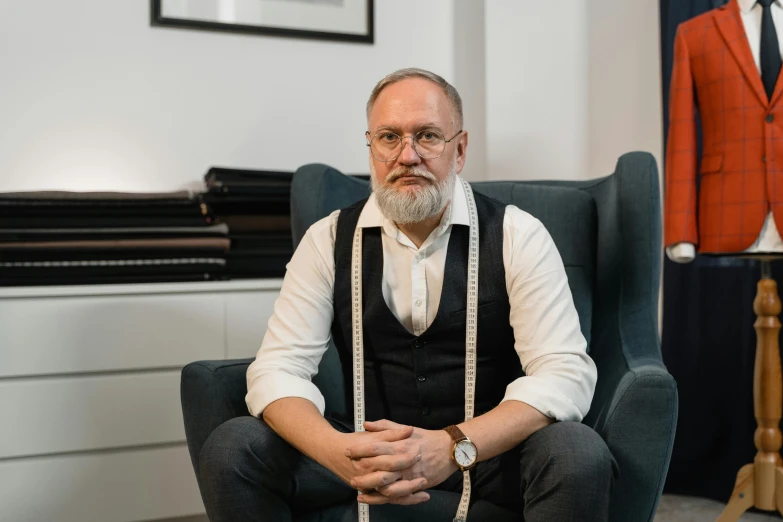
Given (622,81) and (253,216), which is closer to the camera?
(253,216)

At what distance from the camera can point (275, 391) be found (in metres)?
1.47

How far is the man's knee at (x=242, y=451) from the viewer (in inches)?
51.9

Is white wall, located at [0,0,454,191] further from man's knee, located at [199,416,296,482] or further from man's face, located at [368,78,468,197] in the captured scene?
man's knee, located at [199,416,296,482]

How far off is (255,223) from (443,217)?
0.90 m

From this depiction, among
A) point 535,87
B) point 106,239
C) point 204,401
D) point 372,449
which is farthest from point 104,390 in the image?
point 535,87

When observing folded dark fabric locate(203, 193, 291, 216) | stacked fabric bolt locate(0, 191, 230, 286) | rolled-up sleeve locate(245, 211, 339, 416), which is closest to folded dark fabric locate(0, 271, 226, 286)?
stacked fabric bolt locate(0, 191, 230, 286)

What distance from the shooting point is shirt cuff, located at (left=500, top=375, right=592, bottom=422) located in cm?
140

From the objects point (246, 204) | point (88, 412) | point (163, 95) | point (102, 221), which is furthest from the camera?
point (163, 95)

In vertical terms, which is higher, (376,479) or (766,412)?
(376,479)

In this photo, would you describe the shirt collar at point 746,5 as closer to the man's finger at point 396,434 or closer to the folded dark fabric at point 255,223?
the folded dark fabric at point 255,223

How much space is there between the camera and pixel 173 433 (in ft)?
7.20

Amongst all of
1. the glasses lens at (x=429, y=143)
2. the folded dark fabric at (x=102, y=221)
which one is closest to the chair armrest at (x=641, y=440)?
the glasses lens at (x=429, y=143)

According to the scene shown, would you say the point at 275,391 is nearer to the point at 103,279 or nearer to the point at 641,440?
the point at 641,440

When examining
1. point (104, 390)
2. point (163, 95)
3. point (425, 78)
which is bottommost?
point (104, 390)
